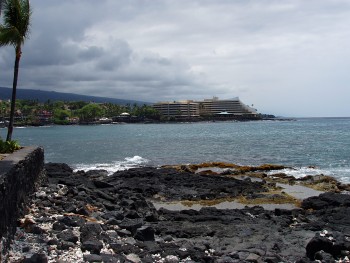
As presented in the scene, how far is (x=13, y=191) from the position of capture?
11148mm

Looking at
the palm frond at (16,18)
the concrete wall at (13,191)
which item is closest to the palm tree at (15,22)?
the palm frond at (16,18)

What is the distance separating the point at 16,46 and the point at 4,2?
198cm

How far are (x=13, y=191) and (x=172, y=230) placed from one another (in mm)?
6048

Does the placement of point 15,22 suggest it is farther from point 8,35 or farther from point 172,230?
point 172,230

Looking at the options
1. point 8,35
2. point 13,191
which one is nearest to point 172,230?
point 13,191

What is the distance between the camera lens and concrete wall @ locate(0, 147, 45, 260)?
31.5ft

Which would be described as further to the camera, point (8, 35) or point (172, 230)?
point (8, 35)

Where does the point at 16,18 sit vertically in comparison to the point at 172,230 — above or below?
above

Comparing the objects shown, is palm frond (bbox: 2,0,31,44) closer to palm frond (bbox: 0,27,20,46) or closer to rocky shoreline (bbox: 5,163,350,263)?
palm frond (bbox: 0,27,20,46)

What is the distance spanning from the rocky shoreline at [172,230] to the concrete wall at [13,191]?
0.34 m

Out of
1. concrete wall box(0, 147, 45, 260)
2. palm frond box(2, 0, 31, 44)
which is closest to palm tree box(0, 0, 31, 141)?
palm frond box(2, 0, 31, 44)

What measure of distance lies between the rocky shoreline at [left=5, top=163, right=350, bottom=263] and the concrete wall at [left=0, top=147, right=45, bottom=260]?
1.13ft

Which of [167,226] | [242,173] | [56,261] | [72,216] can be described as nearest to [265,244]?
[167,226]

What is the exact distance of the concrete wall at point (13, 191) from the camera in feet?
31.5
